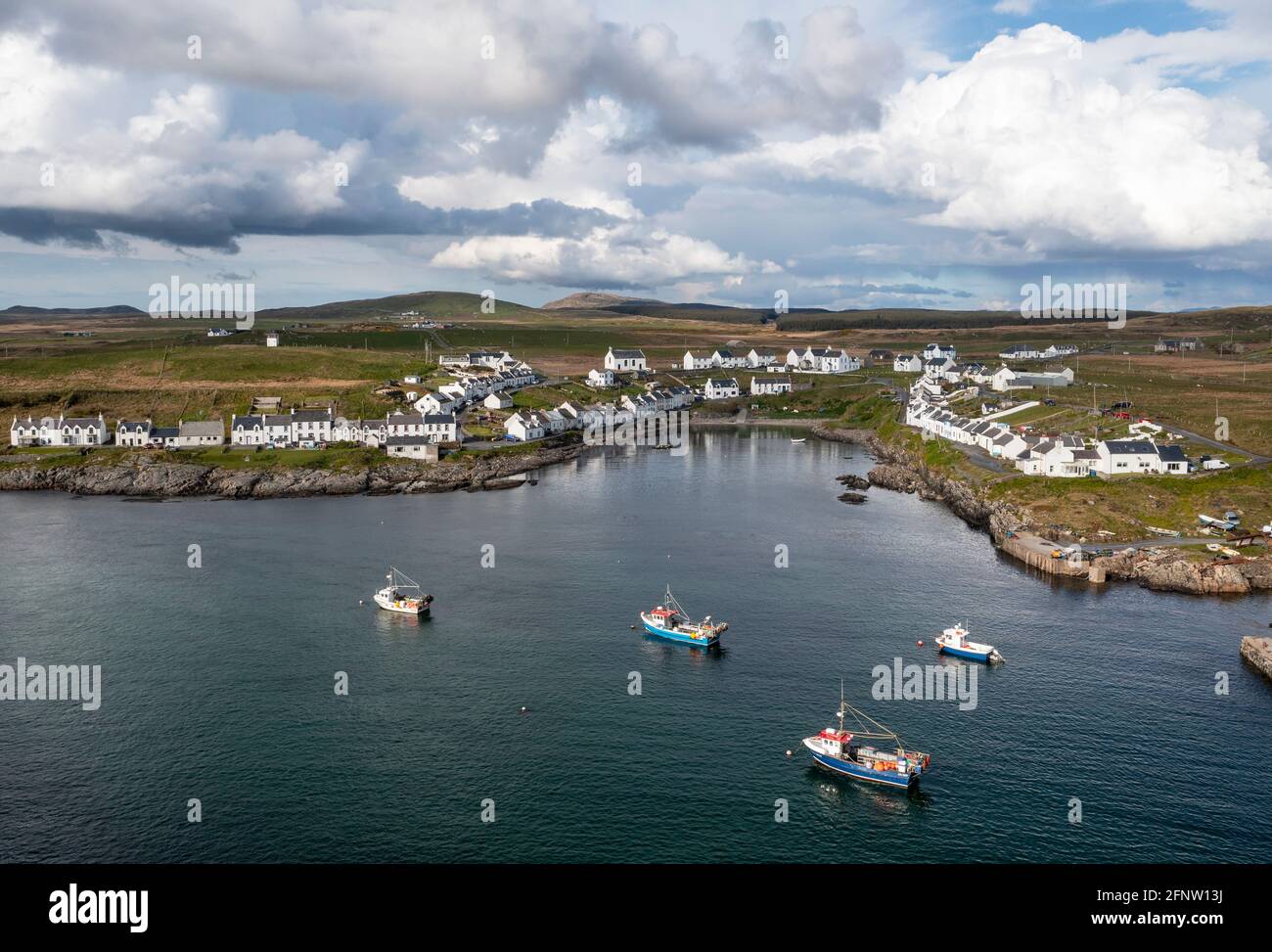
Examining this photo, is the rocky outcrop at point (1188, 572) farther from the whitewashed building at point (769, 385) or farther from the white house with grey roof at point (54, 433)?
the whitewashed building at point (769, 385)

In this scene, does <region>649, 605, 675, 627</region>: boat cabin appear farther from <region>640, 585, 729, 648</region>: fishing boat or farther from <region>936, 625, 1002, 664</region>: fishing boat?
<region>936, 625, 1002, 664</region>: fishing boat

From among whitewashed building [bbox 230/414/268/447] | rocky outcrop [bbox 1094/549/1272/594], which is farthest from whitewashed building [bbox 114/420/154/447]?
rocky outcrop [bbox 1094/549/1272/594]

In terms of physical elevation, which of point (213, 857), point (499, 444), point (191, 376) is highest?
point (191, 376)

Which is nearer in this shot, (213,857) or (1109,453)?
(213,857)

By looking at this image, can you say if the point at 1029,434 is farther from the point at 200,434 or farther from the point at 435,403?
the point at 200,434
